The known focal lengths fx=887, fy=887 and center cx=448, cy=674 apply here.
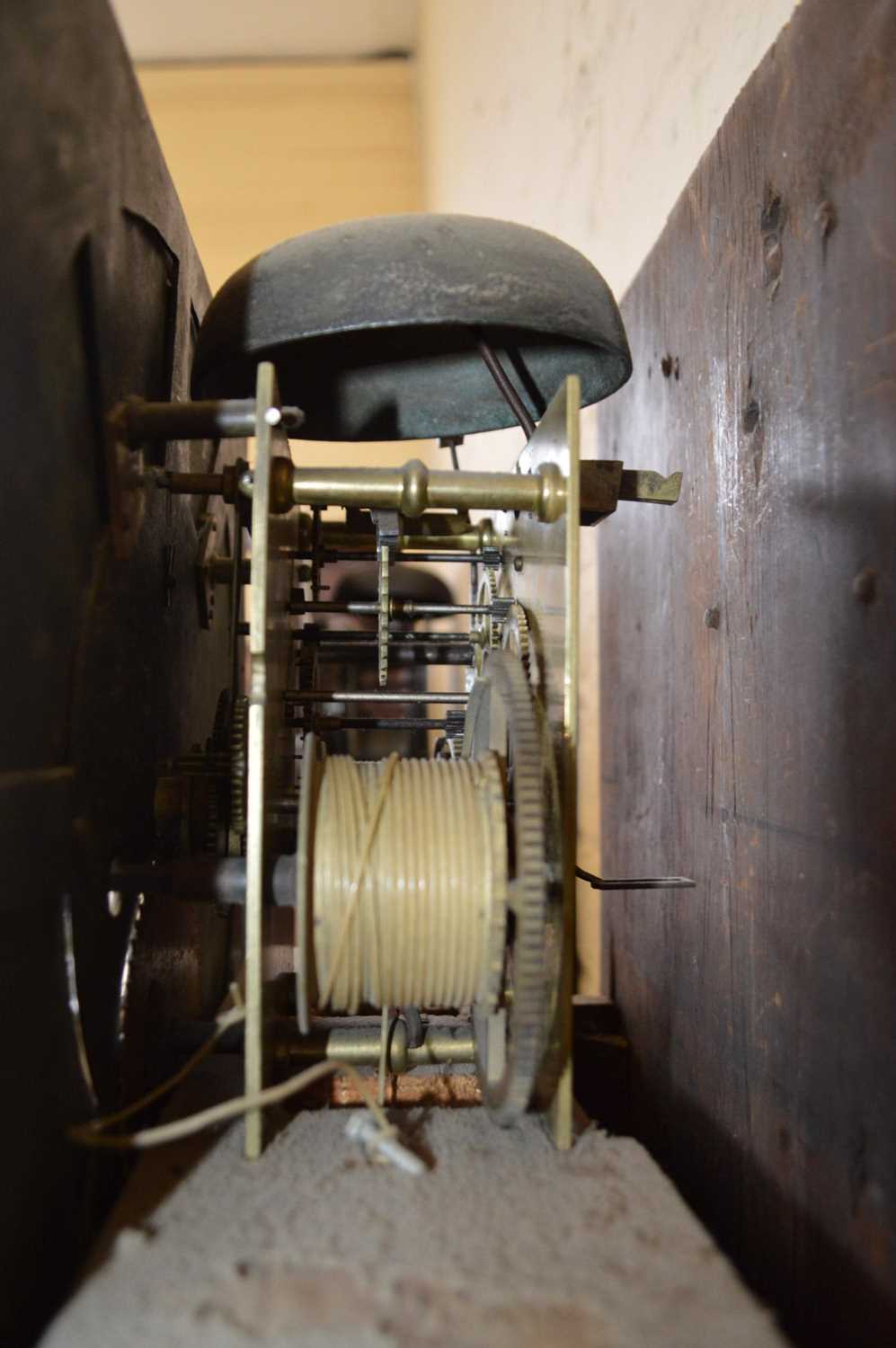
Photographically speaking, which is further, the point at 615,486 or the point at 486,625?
the point at 486,625

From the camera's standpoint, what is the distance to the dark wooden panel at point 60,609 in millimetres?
910

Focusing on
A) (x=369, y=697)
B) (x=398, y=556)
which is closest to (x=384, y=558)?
(x=398, y=556)

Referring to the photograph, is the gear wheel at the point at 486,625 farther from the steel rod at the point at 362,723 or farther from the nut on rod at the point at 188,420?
the nut on rod at the point at 188,420

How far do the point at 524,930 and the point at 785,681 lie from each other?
0.53 metres

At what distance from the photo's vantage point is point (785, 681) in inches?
47.0

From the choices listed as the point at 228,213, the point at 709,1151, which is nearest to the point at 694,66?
the point at 709,1151

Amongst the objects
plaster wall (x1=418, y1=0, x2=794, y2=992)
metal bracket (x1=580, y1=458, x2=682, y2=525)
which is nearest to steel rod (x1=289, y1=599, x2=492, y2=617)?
metal bracket (x1=580, y1=458, x2=682, y2=525)

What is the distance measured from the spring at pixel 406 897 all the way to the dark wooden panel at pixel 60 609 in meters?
0.30

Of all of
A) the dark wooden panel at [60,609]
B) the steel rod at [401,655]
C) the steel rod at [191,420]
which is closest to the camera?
the dark wooden panel at [60,609]

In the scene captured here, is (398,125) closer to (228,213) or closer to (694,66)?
(228,213)

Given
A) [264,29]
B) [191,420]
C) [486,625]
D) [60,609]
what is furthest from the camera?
[264,29]

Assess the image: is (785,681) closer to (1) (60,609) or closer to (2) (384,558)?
(2) (384,558)

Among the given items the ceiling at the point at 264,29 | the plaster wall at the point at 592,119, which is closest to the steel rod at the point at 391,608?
the plaster wall at the point at 592,119

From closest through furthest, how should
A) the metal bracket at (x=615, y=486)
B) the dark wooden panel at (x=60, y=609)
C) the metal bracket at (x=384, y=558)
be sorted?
the dark wooden panel at (x=60, y=609), the metal bracket at (x=615, y=486), the metal bracket at (x=384, y=558)
